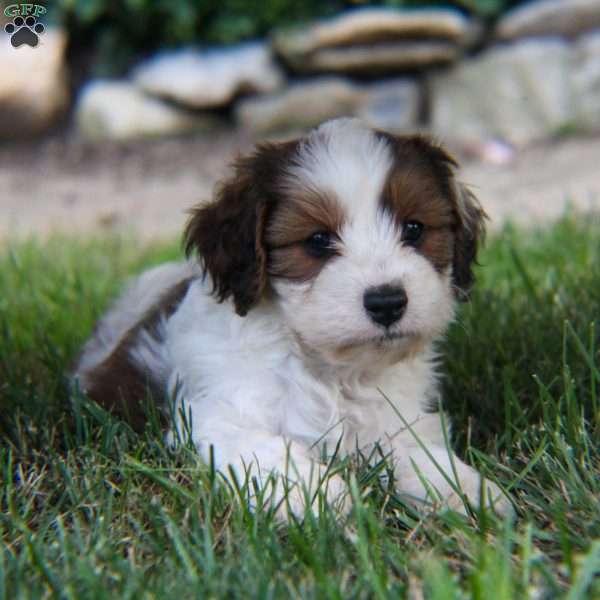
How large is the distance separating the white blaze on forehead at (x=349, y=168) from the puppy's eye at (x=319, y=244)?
11 cm

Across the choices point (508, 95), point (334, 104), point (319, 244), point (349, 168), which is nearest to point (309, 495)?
point (319, 244)

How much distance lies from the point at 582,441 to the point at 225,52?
30.2ft

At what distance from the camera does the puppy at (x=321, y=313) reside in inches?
131

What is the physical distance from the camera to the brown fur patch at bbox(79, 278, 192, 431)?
3863 millimetres

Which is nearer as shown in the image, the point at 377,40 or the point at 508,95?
the point at 377,40

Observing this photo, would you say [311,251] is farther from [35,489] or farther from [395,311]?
[35,489]

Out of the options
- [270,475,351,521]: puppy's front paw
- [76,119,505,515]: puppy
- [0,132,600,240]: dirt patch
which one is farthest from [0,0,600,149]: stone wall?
[270,475,351,521]: puppy's front paw

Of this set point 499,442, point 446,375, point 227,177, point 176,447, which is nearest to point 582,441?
point 499,442

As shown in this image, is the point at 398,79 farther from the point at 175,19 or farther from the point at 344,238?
the point at 344,238

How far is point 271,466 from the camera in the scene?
10.8 ft

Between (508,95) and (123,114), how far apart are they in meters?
4.48

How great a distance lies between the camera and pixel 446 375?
4.20 metres

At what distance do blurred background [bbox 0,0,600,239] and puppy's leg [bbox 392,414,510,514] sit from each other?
6.99 m

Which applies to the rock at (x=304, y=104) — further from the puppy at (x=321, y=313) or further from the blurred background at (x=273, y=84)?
the puppy at (x=321, y=313)
